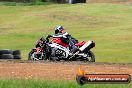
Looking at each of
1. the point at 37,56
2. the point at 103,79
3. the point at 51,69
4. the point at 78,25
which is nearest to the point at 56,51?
the point at 37,56

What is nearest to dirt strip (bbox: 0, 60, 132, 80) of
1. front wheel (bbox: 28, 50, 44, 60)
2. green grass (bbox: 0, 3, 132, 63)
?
front wheel (bbox: 28, 50, 44, 60)

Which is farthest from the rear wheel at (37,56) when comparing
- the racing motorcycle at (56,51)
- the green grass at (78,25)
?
the green grass at (78,25)

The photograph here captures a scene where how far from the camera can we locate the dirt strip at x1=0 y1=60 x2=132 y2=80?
14812 mm

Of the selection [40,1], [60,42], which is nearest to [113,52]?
[60,42]

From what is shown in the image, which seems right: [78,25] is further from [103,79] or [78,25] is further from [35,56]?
[103,79]

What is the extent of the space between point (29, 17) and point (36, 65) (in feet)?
125

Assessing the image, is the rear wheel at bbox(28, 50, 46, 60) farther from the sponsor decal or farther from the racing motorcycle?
the sponsor decal

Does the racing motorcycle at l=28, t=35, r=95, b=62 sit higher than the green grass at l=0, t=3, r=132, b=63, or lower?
higher

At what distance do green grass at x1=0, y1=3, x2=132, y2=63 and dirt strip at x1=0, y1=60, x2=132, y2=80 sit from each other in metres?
7.98

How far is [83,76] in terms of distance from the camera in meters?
7.28

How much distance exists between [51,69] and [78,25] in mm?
33397

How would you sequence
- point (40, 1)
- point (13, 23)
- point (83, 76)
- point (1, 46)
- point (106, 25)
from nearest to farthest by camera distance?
point (83, 76) → point (1, 46) → point (106, 25) → point (13, 23) → point (40, 1)

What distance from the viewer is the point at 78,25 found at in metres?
49.8

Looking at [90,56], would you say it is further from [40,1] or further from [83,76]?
[40,1]
